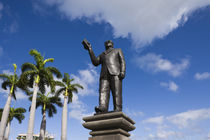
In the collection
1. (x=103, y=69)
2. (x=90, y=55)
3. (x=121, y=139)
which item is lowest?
(x=121, y=139)

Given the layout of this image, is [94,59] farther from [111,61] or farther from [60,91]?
[60,91]

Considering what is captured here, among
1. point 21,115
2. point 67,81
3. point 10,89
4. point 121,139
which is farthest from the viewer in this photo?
point 21,115

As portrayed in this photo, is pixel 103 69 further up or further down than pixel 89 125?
further up

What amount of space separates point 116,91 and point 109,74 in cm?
55

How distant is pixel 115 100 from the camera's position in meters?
4.70

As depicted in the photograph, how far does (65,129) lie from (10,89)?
8.72 meters

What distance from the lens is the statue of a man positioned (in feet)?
15.6

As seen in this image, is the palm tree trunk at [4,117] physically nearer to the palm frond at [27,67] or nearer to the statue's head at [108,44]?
the palm frond at [27,67]

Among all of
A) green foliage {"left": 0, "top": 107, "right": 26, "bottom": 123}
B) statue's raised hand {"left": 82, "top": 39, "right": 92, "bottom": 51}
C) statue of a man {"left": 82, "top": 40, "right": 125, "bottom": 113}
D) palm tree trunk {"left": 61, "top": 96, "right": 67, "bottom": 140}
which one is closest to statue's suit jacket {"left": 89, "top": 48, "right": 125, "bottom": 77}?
statue of a man {"left": 82, "top": 40, "right": 125, "bottom": 113}

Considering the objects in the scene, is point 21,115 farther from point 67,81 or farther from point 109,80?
point 109,80

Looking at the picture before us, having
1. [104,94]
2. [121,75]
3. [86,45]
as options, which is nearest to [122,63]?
[121,75]

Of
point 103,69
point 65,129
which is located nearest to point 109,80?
point 103,69

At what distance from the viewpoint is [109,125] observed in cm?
404

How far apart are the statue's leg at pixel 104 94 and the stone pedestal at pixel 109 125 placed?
446 millimetres
